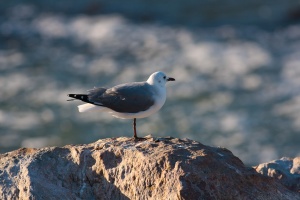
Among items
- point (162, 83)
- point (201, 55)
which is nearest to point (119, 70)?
point (201, 55)

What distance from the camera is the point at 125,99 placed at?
290 inches

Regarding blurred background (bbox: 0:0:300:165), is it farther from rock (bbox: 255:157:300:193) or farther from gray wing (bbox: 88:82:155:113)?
gray wing (bbox: 88:82:155:113)

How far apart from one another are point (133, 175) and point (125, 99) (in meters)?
1.48

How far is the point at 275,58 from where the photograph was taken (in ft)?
65.0

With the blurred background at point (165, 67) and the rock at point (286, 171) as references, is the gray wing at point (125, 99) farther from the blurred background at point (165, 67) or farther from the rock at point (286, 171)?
the blurred background at point (165, 67)

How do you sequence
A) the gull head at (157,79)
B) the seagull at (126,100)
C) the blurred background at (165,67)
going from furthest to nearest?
the blurred background at (165,67) → the gull head at (157,79) → the seagull at (126,100)

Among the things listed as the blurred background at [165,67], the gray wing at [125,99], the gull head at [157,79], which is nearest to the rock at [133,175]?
the gray wing at [125,99]

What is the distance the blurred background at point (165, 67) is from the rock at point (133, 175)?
9.59 meters

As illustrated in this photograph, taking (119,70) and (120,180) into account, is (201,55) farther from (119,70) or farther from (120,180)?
(120,180)

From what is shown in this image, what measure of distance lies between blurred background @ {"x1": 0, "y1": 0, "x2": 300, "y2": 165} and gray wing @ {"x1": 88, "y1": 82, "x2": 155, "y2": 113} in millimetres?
8628

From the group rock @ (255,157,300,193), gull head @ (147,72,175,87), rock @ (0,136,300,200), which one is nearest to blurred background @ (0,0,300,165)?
rock @ (255,157,300,193)

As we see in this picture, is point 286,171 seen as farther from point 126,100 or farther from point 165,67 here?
point 165,67

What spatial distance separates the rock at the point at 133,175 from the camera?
19.3 ft

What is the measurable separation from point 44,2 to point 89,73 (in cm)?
664
